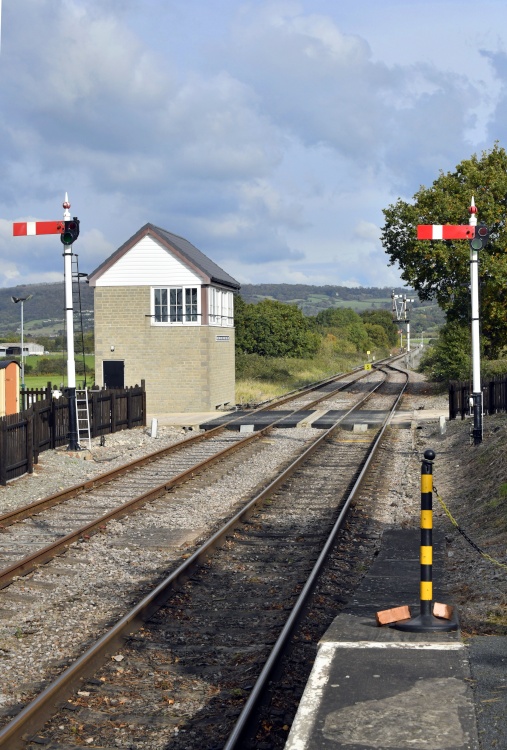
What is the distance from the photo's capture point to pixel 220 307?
39.3 meters

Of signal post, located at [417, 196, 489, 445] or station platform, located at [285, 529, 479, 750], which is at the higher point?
signal post, located at [417, 196, 489, 445]

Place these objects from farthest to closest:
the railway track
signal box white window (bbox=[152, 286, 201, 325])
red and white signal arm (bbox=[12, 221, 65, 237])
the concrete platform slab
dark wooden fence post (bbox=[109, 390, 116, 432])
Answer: signal box white window (bbox=[152, 286, 201, 325]) < the concrete platform slab < dark wooden fence post (bbox=[109, 390, 116, 432]) < red and white signal arm (bbox=[12, 221, 65, 237]) < the railway track

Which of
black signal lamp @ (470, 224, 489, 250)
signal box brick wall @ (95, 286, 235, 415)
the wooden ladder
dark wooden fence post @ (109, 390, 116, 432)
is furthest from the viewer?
signal box brick wall @ (95, 286, 235, 415)

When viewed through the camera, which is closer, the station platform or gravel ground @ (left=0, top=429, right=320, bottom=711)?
the station platform

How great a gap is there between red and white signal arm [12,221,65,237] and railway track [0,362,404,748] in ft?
34.7

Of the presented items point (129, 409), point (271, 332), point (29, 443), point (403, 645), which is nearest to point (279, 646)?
point (403, 645)

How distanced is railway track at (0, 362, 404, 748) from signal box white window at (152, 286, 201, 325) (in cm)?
2399

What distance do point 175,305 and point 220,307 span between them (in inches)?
122

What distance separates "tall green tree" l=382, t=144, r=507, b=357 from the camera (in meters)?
38.5

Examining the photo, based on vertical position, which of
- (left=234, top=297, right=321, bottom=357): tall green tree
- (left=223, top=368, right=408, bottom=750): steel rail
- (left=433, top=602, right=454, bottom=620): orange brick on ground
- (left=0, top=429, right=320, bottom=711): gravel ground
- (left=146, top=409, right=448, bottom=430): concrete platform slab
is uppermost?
(left=234, top=297, right=321, bottom=357): tall green tree

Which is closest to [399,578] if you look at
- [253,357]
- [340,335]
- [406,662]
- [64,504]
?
[406,662]

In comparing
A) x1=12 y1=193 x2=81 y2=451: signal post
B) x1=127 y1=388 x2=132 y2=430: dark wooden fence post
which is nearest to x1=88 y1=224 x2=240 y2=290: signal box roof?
x1=127 y1=388 x2=132 y2=430: dark wooden fence post

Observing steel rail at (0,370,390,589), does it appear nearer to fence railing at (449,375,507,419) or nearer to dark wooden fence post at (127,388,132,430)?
dark wooden fence post at (127,388,132,430)

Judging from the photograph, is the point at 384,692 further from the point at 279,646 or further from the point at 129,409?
the point at 129,409
